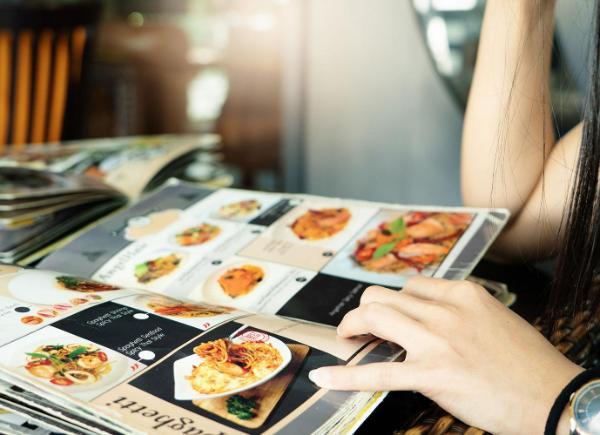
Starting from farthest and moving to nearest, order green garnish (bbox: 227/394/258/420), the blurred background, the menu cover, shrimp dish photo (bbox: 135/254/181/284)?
the blurred background, the menu cover, shrimp dish photo (bbox: 135/254/181/284), green garnish (bbox: 227/394/258/420)

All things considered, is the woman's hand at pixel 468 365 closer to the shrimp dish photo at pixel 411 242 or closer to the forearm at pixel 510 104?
the shrimp dish photo at pixel 411 242

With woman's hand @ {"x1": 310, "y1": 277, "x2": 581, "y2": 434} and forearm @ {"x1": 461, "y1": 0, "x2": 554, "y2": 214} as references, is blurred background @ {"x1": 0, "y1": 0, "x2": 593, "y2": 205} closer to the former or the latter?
forearm @ {"x1": 461, "y1": 0, "x2": 554, "y2": 214}

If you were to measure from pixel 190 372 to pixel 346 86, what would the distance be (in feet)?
4.24

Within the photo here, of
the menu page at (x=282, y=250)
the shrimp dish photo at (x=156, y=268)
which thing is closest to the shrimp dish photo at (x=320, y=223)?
the menu page at (x=282, y=250)

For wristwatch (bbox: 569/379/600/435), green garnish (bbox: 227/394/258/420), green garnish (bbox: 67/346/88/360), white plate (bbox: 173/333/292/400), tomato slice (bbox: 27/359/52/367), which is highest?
tomato slice (bbox: 27/359/52/367)

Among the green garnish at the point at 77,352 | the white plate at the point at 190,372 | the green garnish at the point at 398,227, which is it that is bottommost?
the white plate at the point at 190,372

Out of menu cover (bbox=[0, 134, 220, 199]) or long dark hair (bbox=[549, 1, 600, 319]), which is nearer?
long dark hair (bbox=[549, 1, 600, 319])

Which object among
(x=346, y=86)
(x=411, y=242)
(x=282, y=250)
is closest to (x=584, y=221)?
(x=411, y=242)

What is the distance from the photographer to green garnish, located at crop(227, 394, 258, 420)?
1.13 feet

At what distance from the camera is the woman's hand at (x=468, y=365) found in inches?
15.0

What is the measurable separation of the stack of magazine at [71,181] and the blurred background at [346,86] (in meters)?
0.52

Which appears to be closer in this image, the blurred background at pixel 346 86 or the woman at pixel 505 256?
the woman at pixel 505 256

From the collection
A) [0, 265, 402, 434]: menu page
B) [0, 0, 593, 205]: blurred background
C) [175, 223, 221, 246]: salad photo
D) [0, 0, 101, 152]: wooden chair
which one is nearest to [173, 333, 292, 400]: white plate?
[0, 265, 402, 434]: menu page

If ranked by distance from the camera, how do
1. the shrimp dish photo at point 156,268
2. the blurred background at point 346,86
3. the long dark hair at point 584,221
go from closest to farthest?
the long dark hair at point 584,221 < the shrimp dish photo at point 156,268 < the blurred background at point 346,86
